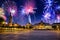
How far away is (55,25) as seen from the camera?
646ft

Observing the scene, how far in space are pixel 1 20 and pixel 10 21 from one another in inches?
1515

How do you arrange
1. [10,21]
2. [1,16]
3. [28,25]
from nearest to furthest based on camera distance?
[1,16]
[10,21]
[28,25]

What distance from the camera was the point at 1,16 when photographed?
103625 mm

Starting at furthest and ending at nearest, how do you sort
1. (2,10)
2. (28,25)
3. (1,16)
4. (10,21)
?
(28,25) < (10,21) < (1,16) < (2,10)

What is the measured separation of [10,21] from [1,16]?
148ft

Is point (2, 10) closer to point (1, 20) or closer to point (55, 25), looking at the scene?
point (1, 20)

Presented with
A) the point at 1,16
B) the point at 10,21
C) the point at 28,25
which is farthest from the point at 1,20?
the point at 28,25

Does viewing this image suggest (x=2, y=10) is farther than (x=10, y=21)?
No

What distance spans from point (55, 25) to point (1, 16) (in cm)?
10350

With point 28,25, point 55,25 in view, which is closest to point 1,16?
point 28,25

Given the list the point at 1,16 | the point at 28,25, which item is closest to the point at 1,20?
the point at 1,16

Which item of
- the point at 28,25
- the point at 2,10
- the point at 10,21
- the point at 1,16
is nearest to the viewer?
the point at 2,10

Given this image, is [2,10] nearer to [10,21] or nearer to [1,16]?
[1,16]

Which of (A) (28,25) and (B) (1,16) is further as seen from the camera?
(A) (28,25)
